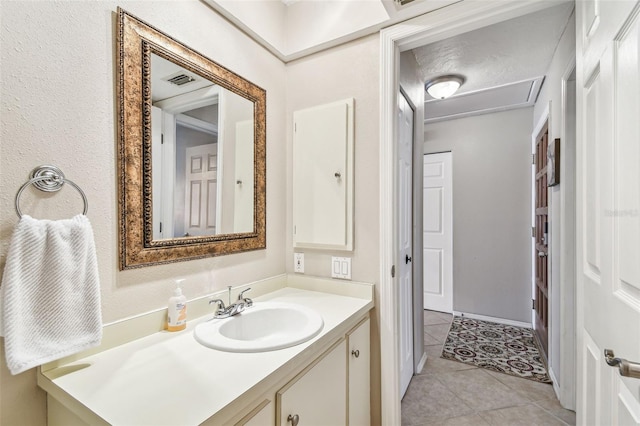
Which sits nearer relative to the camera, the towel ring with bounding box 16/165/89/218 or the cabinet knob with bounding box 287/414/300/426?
the towel ring with bounding box 16/165/89/218

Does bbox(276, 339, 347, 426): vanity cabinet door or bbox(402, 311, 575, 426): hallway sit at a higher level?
bbox(276, 339, 347, 426): vanity cabinet door

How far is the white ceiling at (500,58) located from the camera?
187cm

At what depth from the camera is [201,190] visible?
4.25 ft

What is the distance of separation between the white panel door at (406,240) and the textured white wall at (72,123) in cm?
126

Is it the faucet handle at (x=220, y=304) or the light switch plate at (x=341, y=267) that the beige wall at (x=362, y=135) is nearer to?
the light switch plate at (x=341, y=267)

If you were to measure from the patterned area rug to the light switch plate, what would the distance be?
1.63 metres

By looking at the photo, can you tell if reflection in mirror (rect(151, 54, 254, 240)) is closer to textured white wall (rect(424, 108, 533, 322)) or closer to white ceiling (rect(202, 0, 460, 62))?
white ceiling (rect(202, 0, 460, 62))

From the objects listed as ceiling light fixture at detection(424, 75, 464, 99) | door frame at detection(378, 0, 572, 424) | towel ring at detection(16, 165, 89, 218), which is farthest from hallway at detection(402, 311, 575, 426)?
ceiling light fixture at detection(424, 75, 464, 99)

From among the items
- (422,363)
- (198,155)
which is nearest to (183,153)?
(198,155)

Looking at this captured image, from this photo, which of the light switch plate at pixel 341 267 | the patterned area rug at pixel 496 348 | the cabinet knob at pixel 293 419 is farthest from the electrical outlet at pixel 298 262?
the patterned area rug at pixel 496 348

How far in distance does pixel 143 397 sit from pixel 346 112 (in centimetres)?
142

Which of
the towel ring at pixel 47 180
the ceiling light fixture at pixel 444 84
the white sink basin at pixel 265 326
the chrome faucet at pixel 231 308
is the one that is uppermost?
the ceiling light fixture at pixel 444 84

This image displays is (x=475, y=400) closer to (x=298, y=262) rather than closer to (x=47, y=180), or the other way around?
(x=298, y=262)

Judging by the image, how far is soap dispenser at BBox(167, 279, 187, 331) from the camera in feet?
3.64
